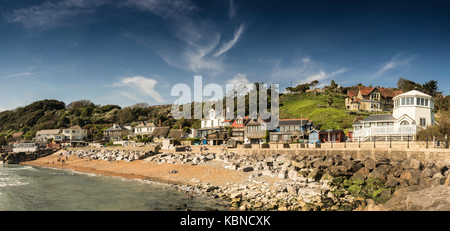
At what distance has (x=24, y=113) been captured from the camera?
122m

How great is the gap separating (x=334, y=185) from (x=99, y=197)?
A: 19.8m

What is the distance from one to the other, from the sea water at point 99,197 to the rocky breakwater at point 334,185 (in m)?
2.52

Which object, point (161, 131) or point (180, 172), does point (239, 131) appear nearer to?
point (161, 131)

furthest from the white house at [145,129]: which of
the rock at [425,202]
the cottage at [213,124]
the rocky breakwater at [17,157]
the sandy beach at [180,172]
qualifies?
the rock at [425,202]

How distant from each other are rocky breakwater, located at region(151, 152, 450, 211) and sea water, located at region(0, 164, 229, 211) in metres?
2.52

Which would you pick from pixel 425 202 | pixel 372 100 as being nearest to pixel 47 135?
pixel 425 202

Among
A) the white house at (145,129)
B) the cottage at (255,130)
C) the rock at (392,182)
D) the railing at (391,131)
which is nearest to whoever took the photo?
the rock at (392,182)

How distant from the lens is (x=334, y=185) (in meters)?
18.2

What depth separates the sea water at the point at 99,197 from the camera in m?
16.9

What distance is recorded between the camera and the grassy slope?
5622 centimetres

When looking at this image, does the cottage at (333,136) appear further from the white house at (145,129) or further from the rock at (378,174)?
the white house at (145,129)
